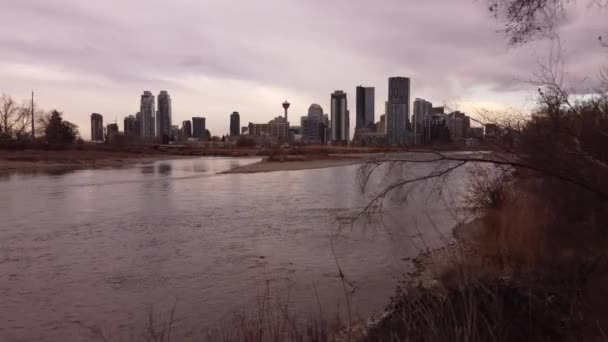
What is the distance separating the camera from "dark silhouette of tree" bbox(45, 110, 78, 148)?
89963 mm

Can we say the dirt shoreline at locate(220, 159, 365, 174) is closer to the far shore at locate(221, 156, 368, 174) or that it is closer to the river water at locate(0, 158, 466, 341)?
the far shore at locate(221, 156, 368, 174)

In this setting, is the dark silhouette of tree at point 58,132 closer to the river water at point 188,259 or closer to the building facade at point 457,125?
the river water at point 188,259

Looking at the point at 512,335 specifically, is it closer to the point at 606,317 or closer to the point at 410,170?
the point at 606,317

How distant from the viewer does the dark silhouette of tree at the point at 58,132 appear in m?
90.0

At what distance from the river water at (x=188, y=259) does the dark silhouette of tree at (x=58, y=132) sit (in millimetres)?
74582

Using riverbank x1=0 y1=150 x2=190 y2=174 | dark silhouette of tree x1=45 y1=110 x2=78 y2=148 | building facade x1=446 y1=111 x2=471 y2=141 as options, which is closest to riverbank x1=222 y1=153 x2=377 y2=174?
riverbank x1=0 y1=150 x2=190 y2=174

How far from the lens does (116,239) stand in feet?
48.7

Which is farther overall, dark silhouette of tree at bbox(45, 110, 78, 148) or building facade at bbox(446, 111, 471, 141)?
dark silhouette of tree at bbox(45, 110, 78, 148)

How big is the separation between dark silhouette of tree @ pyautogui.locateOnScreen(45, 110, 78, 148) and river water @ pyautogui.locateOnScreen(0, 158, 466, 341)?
74.6 meters

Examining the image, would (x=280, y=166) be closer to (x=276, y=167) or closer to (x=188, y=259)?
(x=276, y=167)

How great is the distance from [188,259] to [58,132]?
3587 inches

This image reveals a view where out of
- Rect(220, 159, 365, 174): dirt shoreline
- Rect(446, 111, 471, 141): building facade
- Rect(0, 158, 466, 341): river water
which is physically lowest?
Rect(220, 159, 365, 174): dirt shoreline

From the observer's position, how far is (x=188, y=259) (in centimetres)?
1226

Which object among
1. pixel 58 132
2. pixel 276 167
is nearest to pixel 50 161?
pixel 58 132
